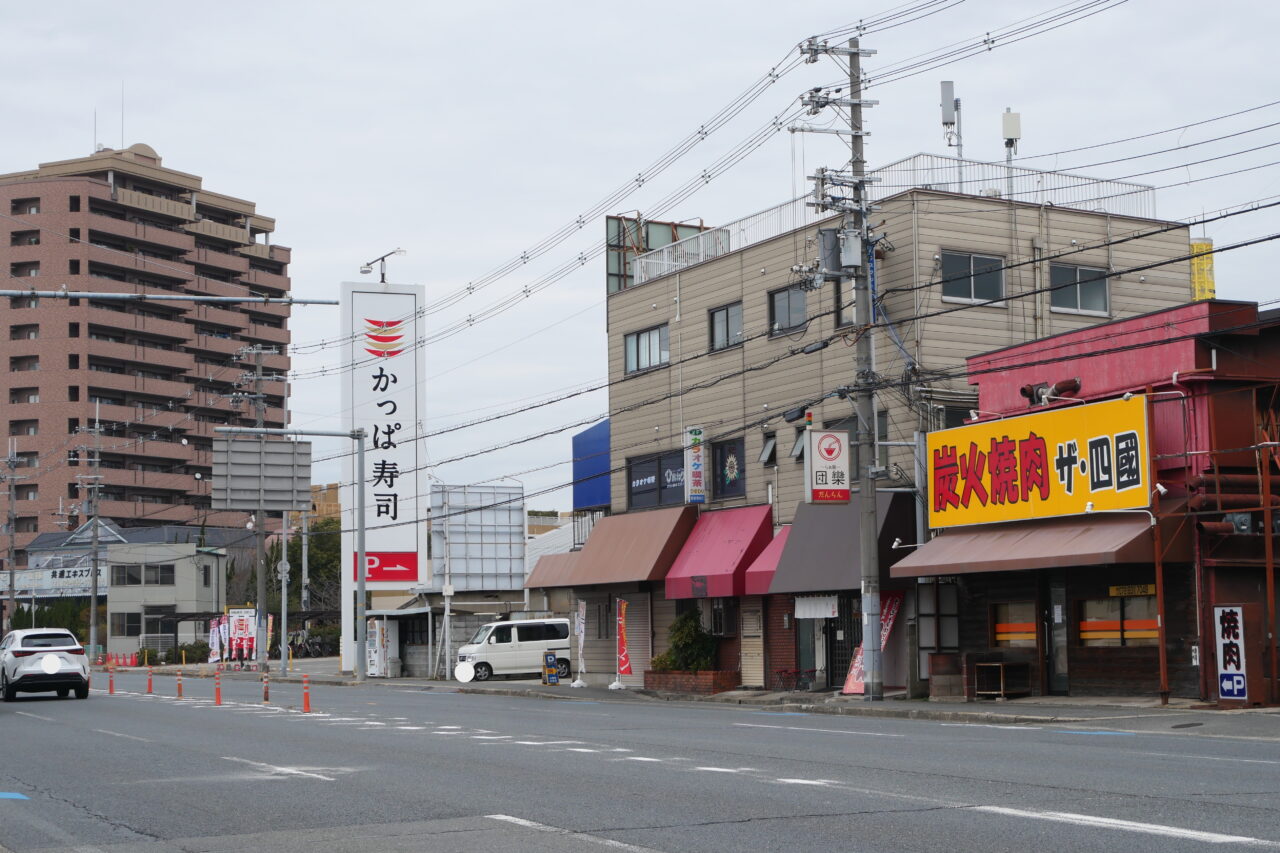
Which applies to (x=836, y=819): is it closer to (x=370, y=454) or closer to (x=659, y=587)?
(x=659, y=587)

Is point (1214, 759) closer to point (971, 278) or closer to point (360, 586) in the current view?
point (971, 278)

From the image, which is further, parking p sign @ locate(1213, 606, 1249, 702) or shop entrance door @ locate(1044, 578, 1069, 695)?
shop entrance door @ locate(1044, 578, 1069, 695)

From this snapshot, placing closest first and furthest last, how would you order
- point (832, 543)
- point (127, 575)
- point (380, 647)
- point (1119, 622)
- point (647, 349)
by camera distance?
point (1119, 622) → point (832, 543) → point (647, 349) → point (380, 647) → point (127, 575)

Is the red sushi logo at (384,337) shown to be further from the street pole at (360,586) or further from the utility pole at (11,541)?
the utility pole at (11,541)

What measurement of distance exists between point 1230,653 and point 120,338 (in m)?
103

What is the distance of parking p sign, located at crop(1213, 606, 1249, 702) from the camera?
76.2ft

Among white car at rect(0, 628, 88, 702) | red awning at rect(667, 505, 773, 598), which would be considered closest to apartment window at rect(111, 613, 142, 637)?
white car at rect(0, 628, 88, 702)

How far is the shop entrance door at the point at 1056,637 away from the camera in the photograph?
27.6 m

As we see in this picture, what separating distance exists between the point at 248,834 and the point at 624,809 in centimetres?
295

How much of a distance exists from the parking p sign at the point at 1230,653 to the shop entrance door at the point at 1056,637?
4.09 m

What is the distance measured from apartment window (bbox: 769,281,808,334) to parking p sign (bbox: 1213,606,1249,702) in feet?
45.5

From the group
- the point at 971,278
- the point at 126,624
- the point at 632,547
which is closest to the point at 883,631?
the point at 971,278

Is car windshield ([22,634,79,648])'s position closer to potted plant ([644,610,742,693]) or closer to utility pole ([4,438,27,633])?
potted plant ([644,610,742,693])

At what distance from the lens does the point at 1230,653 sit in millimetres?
23406
